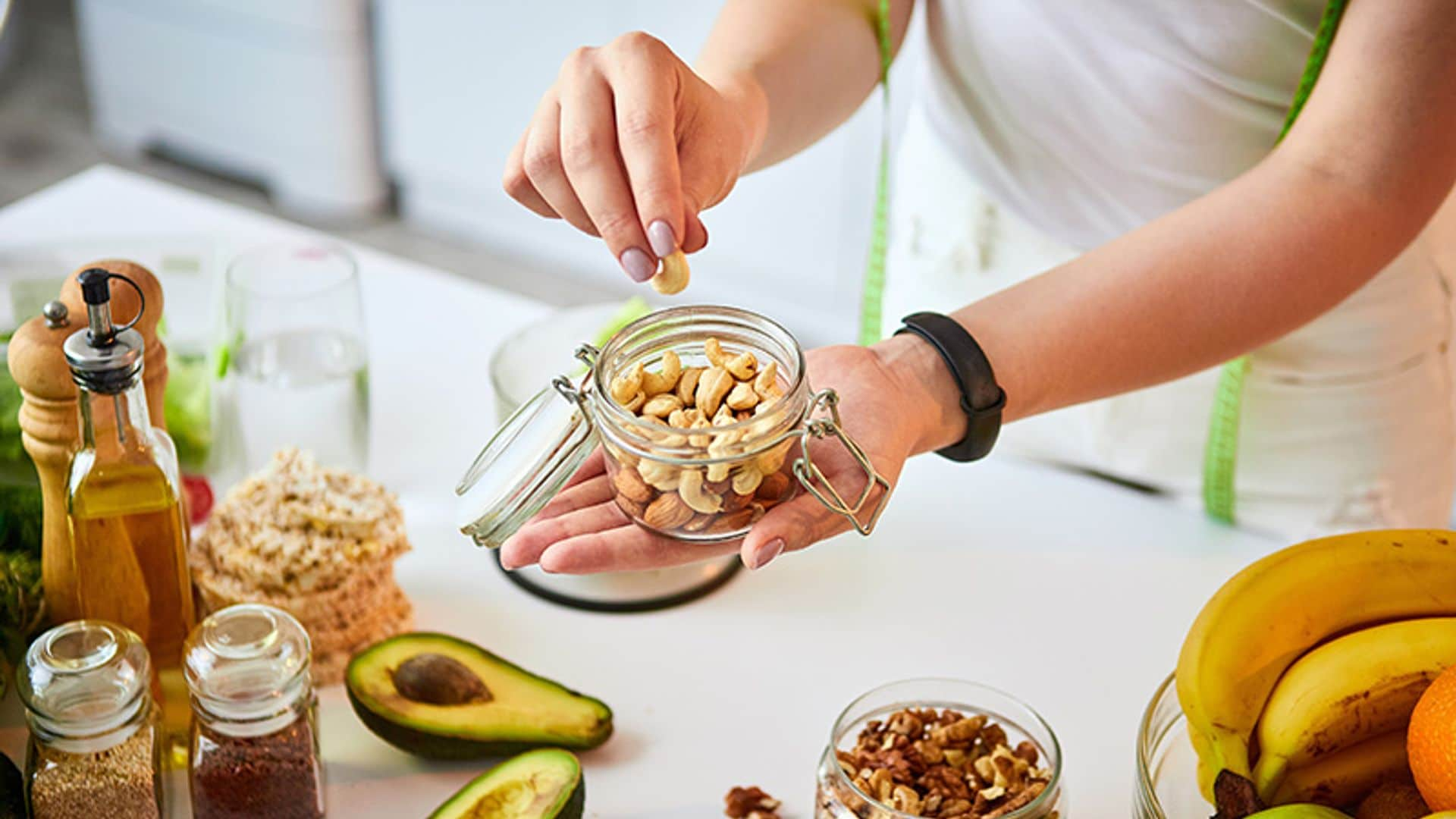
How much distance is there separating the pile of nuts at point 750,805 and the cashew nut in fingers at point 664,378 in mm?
277

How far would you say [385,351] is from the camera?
138 centimetres

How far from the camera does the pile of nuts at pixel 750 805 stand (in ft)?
2.97

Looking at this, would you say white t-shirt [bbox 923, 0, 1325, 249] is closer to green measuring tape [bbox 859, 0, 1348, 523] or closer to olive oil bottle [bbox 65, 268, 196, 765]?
green measuring tape [bbox 859, 0, 1348, 523]

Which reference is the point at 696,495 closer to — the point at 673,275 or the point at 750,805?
the point at 673,275

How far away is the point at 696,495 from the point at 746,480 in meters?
0.03

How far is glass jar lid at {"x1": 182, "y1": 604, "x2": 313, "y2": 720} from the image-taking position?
2.67ft

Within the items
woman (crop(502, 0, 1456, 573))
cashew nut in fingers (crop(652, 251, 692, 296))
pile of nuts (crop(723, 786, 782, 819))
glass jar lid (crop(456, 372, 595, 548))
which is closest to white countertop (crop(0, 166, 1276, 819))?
pile of nuts (crop(723, 786, 782, 819))

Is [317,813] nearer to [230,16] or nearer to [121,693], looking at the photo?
[121,693]

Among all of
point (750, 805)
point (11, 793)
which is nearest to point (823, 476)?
point (750, 805)

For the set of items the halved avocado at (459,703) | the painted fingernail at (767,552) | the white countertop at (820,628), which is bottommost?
the white countertop at (820,628)

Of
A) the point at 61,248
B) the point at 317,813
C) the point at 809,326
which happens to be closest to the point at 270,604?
the point at 317,813

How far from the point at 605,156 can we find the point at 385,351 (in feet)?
2.08

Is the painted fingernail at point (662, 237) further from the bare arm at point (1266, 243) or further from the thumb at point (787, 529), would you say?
the bare arm at point (1266, 243)

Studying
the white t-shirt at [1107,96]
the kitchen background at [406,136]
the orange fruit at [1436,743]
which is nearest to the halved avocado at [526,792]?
the orange fruit at [1436,743]
